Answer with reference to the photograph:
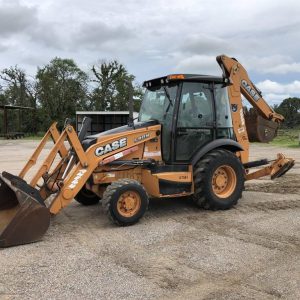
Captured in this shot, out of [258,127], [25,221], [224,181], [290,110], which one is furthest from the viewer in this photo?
[290,110]

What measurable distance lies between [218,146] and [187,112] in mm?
820

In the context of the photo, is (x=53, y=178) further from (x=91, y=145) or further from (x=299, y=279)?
(x=299, y=279)

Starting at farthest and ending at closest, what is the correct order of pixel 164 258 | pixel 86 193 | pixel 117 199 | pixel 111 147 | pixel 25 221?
1. pixel 86 193
2. pixel 111 147
3. pixel 117 199
4. pixel 25 221
5. pixel 164 258

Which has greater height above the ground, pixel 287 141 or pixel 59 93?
pixel 59 93

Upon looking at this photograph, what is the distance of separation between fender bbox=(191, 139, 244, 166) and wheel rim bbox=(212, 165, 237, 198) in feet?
1.28

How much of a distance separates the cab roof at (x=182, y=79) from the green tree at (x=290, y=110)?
185 feet

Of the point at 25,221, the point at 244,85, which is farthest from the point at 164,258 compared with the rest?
the point at 244,85

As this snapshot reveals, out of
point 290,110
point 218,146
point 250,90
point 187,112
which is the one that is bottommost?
point 218,146

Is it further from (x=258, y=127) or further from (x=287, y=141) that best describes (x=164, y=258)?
(x=287, y=141)

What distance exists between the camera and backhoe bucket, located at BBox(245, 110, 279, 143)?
8805 mm

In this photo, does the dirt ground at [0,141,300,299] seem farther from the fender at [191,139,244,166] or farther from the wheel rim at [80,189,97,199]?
the fender at [191,139,244,166]

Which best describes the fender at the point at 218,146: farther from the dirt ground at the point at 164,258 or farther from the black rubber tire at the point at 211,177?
the dirt ground at the point at 164,258

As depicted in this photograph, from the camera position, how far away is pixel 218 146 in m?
7.43

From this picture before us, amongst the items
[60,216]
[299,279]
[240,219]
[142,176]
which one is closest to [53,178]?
[60,216]
